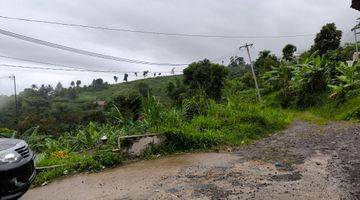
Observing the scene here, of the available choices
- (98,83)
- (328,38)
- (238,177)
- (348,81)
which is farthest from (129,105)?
(98,83)

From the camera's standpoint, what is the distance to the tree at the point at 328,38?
35.2 meters

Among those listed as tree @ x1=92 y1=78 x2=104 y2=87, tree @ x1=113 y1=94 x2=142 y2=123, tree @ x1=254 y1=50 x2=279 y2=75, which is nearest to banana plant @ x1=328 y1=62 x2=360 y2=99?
tree @ x1=113 y1=94 x2=142 y2=123

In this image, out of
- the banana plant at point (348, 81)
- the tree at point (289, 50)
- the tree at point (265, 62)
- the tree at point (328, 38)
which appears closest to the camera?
the banana plant at point (348, 81)

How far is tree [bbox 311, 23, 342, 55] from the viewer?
35219mm

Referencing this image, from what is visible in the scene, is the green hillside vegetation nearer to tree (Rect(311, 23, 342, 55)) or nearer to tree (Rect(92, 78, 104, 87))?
tree (Rect(311, 23, 342, 55))

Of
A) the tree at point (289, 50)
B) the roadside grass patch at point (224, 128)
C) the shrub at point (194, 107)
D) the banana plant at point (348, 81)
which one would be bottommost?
the roadside grass patch at point (224, 128)

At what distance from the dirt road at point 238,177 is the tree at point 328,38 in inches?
1011

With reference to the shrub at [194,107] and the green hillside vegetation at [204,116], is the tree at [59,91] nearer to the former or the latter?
the green hillside vegetation at [204,116]

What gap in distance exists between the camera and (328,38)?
35750 millimetres

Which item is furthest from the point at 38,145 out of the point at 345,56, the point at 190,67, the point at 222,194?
the point at 345,56

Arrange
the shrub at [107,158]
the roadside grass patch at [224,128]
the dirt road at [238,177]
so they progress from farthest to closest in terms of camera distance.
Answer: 1. the roadside grass patch at [224,128]
2. the shrub at [107,158]
3. the dirt road at [238,177]

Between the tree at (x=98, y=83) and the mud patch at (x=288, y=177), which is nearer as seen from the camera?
the mud patch at (x=288, y=177)

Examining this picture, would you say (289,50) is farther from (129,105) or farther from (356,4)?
(356,4)

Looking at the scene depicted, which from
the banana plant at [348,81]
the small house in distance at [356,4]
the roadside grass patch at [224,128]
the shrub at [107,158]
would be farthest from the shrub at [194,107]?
the banana plant at [348,81]
